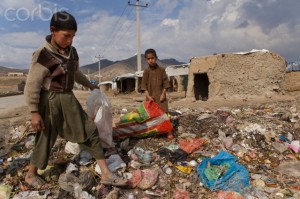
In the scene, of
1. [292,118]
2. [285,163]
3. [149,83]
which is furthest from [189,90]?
[285,163]

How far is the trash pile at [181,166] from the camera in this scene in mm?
2668

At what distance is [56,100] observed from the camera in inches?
101

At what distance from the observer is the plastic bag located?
3.56 m

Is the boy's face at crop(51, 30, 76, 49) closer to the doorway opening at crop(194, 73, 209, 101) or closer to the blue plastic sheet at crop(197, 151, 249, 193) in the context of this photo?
the blue plastic sheet at crop(197, 151, 249, 193)

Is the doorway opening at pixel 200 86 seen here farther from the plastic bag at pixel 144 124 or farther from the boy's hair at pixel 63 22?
the boy's hair at pixel 63 22

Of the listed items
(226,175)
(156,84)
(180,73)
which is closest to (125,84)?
(180,73)

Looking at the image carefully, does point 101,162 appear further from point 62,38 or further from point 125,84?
point 125,84

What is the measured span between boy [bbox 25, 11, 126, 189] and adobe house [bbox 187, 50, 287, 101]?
Answer: 23.7 feet

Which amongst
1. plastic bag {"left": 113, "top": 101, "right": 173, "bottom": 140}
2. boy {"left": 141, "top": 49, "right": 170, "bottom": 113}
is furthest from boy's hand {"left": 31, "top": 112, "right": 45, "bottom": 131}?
boy {"left": 141, "top": 49, "right": 170, "bottom": 113}

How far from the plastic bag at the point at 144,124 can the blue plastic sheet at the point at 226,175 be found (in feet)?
2.43

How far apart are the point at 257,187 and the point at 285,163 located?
78 cm

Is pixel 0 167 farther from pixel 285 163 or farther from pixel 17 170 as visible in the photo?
pixel 285 163

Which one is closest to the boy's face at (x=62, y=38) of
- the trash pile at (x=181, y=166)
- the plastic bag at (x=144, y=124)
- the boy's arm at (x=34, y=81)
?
the boy's arm at (x=34, y=81)

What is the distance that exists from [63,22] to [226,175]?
2077 millimetres
